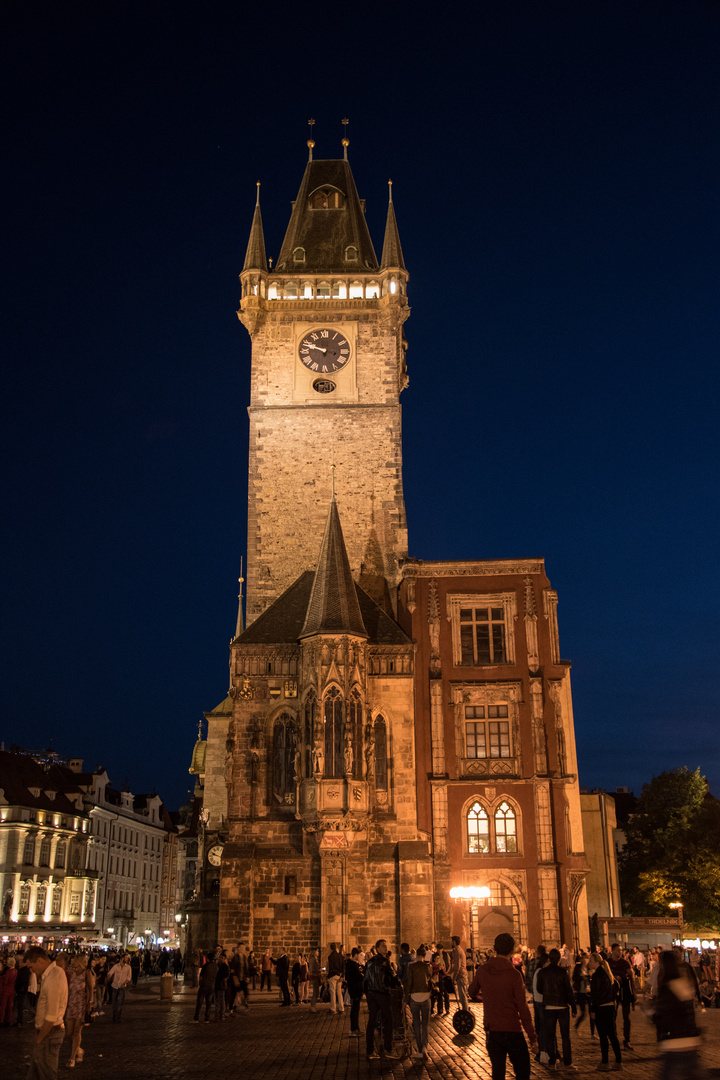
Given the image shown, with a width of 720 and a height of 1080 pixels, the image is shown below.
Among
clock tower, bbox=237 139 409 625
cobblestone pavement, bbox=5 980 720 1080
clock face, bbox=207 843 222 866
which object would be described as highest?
clock tower, bbox=237 139 409 625

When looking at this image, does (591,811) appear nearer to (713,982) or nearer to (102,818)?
(713,982)

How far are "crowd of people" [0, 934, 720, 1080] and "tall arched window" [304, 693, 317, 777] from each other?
18.4 feet

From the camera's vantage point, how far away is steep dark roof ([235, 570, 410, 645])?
36497 mm

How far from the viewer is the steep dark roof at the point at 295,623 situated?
36.5 metres

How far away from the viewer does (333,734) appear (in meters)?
33.6

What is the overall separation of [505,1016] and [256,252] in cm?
4196

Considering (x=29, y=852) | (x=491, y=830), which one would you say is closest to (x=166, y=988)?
(x=491, y=830)

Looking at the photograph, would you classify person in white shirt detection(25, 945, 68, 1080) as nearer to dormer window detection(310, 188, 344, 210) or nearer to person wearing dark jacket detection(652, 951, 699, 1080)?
person wearing dark jacket detection(652, 951, 699, 1080)

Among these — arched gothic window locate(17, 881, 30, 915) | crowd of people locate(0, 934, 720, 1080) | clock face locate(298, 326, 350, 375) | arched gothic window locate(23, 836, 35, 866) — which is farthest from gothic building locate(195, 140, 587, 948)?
arched gothic window locate(23, 836, 35, 866)

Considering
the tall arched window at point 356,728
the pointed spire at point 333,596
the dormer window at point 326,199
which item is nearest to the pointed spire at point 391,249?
the dormer window at point 326,199

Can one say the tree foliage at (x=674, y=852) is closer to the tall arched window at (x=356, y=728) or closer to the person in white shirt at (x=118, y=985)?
the tall arched window at (x=356, y=728)

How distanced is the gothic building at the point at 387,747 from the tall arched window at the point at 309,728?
0.13 m

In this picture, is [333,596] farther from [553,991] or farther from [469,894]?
[553,991]

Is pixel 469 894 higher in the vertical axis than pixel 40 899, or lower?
lower
